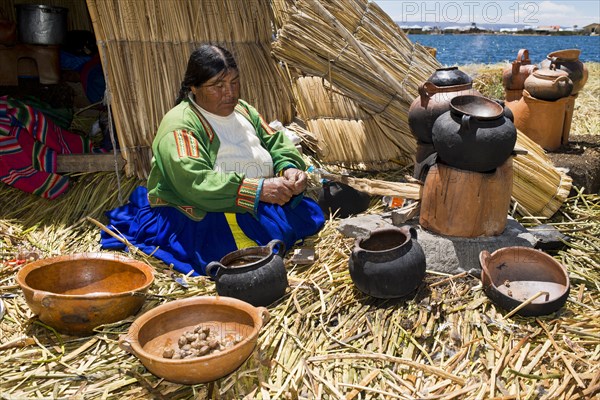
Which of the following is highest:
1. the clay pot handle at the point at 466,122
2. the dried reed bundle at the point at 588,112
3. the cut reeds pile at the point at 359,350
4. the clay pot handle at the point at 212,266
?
the clay pot handle at the point at 466,122

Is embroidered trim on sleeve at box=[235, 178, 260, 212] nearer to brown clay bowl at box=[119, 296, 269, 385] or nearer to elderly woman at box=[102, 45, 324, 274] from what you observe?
elderly woman at box=[102, 45, 324, 274]

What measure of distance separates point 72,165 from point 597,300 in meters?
3.37

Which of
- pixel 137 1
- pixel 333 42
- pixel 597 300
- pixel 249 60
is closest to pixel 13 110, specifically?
pixel 137 1

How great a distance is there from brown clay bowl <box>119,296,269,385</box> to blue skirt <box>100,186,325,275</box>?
25.5 inches

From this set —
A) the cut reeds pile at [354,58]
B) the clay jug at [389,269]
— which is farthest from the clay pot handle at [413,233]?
the cut reeds pile at [354,58]

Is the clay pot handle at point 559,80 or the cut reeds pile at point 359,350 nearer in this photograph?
the cut reeds pile at point 359,350

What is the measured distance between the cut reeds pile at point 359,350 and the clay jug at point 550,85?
5.63ft

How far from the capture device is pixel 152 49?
3861 millimetres

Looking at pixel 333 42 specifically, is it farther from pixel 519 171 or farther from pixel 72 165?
pixel 72 165

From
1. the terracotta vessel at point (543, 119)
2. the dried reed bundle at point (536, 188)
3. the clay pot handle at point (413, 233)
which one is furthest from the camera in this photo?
the terracotta vessel at point (543, 119)

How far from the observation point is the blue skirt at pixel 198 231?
3.05m

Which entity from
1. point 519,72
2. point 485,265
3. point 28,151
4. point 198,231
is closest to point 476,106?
point 485,265

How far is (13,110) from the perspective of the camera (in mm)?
3801

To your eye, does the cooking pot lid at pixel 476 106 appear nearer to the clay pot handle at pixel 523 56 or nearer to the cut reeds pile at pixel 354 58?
the cut reeds pile at pixel 354 58
